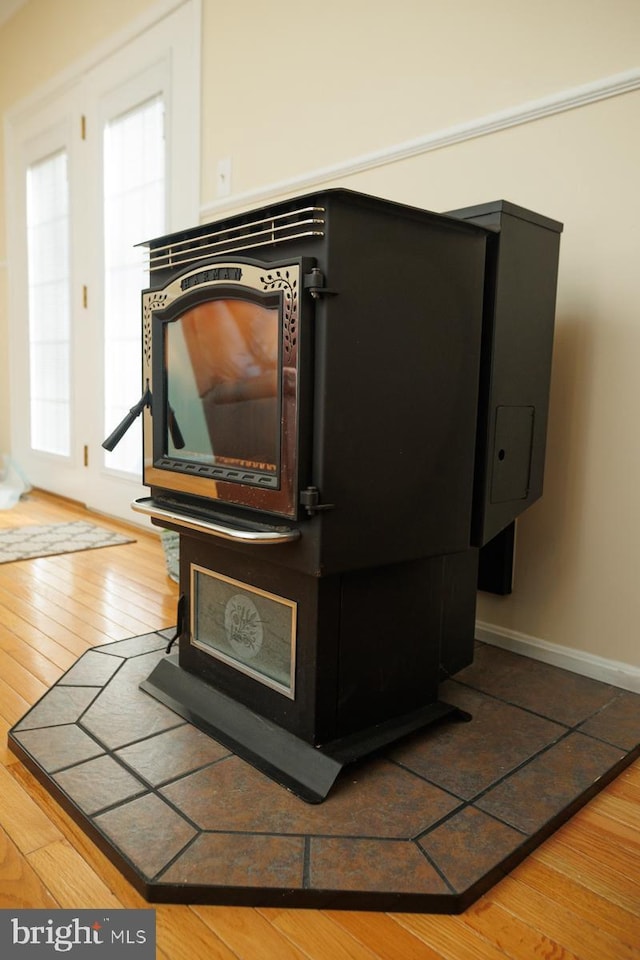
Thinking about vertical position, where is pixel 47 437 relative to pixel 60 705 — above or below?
above

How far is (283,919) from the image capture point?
97 centimetres

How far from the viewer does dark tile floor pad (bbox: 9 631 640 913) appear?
39.6 inches

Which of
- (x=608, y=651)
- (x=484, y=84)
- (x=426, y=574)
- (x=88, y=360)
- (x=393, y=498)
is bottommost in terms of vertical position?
(x=608, y=651)

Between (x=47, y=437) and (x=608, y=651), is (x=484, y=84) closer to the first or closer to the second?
(x=608, y=651)

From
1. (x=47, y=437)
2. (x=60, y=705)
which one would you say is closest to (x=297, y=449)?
(x=60, y=705)

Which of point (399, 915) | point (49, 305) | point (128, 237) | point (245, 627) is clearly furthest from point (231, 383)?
point (49, 305)

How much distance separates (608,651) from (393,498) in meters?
0.78

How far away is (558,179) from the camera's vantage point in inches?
66.4

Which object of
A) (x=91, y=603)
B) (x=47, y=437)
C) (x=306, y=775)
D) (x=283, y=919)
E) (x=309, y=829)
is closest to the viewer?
(x=283, y=919)

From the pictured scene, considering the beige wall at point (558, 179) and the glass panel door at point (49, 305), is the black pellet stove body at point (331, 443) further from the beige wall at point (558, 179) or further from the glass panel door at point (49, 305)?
the glass panel door at point (49, 305)

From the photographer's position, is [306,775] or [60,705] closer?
[306,775]

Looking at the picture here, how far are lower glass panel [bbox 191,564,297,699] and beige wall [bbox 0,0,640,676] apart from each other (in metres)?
0.77

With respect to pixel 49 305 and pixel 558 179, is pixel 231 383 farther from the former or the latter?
pixel 49 305

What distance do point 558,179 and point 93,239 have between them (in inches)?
99.1
